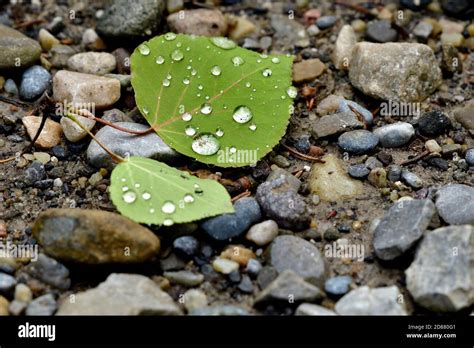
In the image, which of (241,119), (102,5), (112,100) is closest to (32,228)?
(112,100)

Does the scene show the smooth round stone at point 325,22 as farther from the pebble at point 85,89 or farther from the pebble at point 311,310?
the pebble at point 311,310

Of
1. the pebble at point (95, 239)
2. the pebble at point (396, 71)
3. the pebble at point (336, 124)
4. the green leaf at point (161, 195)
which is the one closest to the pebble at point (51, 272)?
the pebble at point (95, 239)

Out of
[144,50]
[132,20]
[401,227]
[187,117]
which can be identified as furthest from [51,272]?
[132,20]

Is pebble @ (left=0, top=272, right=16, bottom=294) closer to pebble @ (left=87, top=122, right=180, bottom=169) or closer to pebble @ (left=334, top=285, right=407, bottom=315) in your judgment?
pebble @ (left=87, top=122, right=180, bottom=169)

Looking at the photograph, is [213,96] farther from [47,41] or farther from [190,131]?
[47,41]

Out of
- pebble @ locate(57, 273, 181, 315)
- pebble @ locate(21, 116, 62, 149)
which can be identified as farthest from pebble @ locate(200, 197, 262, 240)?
pebble @ locate(21, 116, 62, 149)
